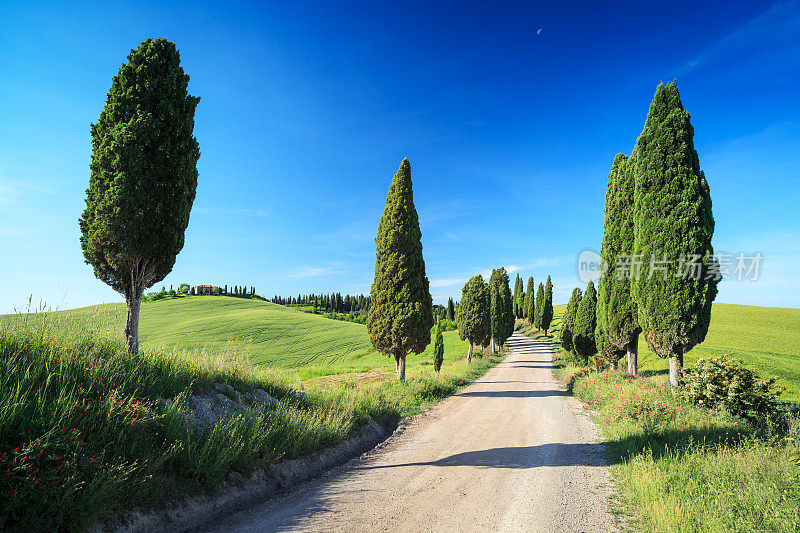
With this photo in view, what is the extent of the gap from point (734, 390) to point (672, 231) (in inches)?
288

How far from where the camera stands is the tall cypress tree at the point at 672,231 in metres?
14.6

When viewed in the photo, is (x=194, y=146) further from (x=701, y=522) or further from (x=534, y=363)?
(x=534, y=363)

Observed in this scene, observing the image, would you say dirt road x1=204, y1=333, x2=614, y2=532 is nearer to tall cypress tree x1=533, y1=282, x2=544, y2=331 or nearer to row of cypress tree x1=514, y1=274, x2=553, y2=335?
row of cypress tree x1=514, y1=274, x2=553, y2=335

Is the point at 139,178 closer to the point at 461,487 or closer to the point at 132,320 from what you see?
the point at 132,320

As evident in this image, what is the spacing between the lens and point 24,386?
16.5 ft

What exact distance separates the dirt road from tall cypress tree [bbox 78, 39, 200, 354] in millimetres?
5420

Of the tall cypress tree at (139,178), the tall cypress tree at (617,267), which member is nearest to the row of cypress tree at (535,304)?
the tall cypress tree at (617,267)

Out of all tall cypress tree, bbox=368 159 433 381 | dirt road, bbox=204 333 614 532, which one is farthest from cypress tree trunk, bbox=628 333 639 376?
tall cypress tree, bbox=368 159 433 381

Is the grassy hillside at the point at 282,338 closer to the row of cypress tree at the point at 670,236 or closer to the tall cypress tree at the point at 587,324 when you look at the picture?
Answer: the tall cypress tree at the point at 587,324

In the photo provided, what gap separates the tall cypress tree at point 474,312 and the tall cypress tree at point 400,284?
17.1 metres

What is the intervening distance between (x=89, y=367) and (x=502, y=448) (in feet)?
30.3

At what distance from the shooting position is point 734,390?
10.8 m

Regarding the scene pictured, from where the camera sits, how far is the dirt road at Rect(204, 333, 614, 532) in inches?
205

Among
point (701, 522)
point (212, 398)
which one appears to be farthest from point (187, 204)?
point (701, 522)
